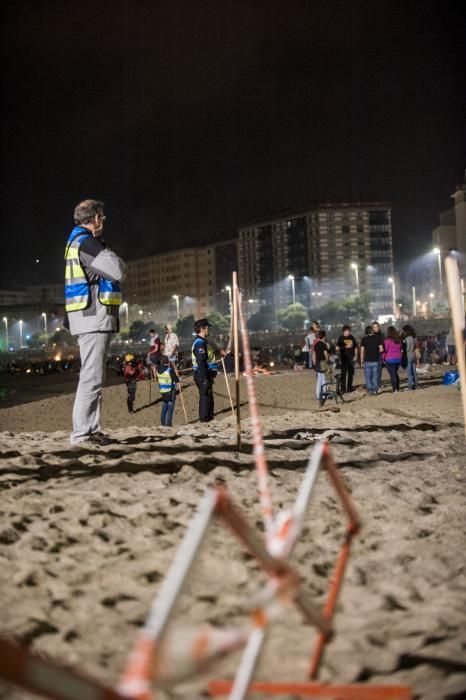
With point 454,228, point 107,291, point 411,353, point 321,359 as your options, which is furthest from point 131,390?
point 454,228

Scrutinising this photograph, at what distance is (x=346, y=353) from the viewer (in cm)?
2216

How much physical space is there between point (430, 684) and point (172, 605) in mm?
1582

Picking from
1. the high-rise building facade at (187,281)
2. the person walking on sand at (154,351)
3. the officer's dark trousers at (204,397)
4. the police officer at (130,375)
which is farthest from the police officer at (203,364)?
the high-rise building facade at (187,281)

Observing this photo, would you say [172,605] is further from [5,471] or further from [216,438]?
[216,438]

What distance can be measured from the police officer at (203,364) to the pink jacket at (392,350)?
8.77 meters

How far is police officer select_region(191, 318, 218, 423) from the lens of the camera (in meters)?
13.3

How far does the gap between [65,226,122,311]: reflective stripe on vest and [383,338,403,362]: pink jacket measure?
14409 millimetres

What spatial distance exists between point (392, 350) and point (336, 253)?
450 feet

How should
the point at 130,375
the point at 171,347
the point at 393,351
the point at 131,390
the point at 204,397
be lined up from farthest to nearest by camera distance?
the point at 131,390 < the point at 130,375 < the point at 393,351 < the point at 171,347 < the point at 204,397

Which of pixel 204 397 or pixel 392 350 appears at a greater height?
pixel 392 350

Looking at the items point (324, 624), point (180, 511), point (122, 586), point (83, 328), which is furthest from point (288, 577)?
point (83, 328)

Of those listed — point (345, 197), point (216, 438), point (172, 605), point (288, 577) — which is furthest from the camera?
point (345, 197)

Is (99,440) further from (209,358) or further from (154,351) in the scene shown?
(154,351)

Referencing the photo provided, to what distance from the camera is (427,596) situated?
4.29 metres
